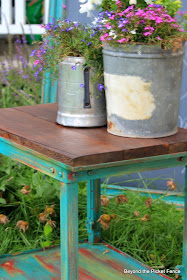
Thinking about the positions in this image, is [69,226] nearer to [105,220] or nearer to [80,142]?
[80,142]

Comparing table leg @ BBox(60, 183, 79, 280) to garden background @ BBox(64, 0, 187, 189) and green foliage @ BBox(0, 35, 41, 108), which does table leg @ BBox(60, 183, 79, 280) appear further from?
green foliage @ BBox(0, 35, 41, 108)

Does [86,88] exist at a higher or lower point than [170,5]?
lower

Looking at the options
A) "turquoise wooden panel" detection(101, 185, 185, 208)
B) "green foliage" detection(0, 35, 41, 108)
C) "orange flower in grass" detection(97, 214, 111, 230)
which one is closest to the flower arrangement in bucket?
"orange flower in grass" detection(97, 214, 111, 230)

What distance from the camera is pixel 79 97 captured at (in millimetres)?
2057

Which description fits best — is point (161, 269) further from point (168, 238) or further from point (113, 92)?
point (113, 92)

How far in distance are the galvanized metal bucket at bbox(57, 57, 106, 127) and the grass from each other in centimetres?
75

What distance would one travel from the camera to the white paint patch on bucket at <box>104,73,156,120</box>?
189 centimetres

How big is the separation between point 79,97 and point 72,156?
404 millimetres

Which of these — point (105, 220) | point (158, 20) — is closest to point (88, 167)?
point (158, 20)

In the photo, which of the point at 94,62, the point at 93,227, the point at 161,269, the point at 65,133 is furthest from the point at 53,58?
the point at 161,269

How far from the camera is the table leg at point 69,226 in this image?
5.84ft

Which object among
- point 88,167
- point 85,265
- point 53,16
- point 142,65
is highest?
point 53,16

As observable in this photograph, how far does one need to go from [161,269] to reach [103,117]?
37.6 inches

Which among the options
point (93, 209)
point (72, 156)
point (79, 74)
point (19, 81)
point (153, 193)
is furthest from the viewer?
point (19, 81)
